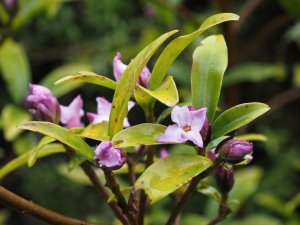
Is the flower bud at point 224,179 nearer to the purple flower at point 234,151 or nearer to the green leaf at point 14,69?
the purple flower at point 234,151

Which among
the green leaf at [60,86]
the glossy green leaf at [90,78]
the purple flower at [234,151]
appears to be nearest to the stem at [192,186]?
the purple flower at [234,151]

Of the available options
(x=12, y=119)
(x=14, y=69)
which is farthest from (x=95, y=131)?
(x=14, y=69)

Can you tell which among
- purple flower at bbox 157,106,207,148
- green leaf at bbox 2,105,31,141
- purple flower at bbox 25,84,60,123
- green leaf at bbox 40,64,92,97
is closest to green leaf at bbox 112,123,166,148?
purple flower at bbox 157,106,207,148

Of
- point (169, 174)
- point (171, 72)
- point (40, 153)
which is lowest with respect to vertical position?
point (171, 72)

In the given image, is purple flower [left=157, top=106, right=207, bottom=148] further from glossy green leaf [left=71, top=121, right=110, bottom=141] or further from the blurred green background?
the blurred green background

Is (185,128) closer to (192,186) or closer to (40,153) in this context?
(192,186)

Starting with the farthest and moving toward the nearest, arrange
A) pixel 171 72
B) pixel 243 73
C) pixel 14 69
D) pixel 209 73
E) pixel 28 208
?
1. pixel 171 72
2. pixel 243 73
3. pixel 14 69
4. pixel 209 73
5. pixel 28 208
